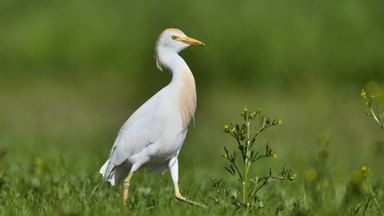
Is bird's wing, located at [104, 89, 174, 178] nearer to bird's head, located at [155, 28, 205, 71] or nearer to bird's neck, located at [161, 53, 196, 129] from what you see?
bird's neck, located at [161, 53, 196, 129]

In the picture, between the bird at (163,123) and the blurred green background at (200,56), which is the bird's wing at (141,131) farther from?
the blurred green background at (200,56)

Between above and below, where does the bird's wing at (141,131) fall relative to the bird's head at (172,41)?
below

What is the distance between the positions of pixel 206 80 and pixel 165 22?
127 centimetres

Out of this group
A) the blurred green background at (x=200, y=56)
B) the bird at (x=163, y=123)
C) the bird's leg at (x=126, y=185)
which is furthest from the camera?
the blurred green background at (x=200, y=56)

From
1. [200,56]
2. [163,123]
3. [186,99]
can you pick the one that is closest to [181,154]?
[186,99]

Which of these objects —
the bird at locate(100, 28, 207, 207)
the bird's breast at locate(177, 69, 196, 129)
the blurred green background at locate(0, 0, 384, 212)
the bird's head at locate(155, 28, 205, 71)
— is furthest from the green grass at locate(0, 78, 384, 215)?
the bird's head at locate(155, 28, 205, 71)

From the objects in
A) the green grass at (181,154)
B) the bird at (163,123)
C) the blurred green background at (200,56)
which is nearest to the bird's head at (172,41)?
the bird at (163,123)

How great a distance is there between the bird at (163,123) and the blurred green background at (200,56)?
268 inches

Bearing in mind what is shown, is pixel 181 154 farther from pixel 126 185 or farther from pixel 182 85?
pixel 182 85

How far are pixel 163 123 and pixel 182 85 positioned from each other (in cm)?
28

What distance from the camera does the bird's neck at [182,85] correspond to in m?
5.49

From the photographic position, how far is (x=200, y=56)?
14.8 m

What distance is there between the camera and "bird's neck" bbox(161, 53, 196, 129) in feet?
18.0

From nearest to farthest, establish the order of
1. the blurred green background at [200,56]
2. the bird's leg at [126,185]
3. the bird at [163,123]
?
the bird at [163,123]
the bird's leg at [126,185]
the blurred green background at [200,56]
